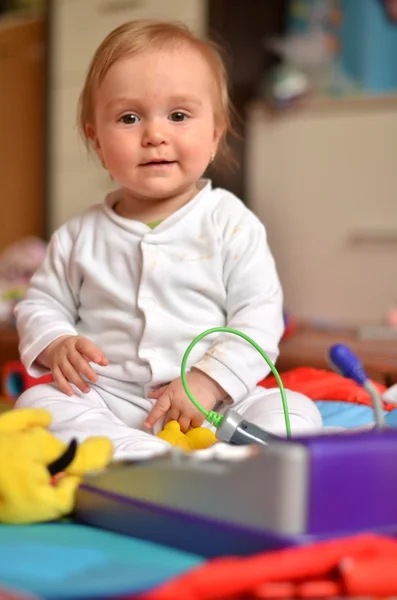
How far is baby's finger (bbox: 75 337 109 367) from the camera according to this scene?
3.17ft

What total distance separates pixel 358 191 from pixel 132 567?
1.97 m

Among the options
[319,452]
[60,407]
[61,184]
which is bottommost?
[61,184]

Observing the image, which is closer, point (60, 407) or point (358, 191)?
point (60, 407)

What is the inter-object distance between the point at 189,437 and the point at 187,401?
50 millimetres

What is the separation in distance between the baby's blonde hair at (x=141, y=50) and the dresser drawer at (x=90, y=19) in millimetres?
1507

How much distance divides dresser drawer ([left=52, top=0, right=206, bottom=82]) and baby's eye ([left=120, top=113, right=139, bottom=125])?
1609 millimetres

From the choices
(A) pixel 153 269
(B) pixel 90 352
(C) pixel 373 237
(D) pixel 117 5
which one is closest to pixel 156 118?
(A) pixel 153 269

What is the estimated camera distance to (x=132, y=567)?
0.60m

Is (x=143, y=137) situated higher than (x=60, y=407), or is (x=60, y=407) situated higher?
(x=143, y=137)

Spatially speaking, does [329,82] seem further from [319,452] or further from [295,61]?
[319,452]

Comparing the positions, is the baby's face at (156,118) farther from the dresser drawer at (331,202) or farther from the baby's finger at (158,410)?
the dresser drawer at (331,202)

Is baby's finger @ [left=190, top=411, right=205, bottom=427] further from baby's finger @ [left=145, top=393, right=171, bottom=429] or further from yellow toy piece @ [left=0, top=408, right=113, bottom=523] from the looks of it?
yellow toy piece @ [left=0, top=408, right=113, bottom=523]

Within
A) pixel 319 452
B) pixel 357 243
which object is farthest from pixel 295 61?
pixel 319 452

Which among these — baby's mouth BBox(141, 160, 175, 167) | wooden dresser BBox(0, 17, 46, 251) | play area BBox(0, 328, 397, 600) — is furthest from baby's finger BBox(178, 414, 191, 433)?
wooden dresser BBox(0, 17, 46, 251)
